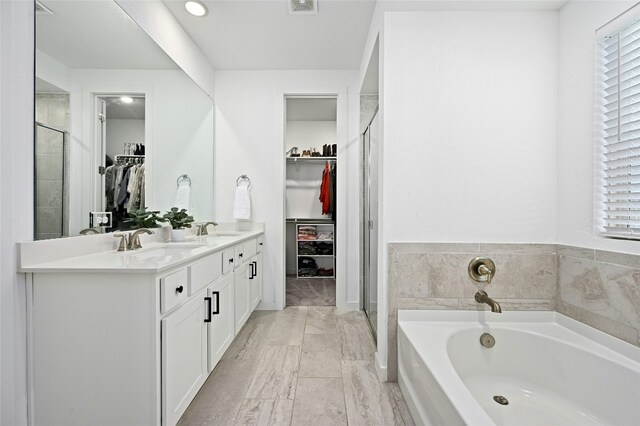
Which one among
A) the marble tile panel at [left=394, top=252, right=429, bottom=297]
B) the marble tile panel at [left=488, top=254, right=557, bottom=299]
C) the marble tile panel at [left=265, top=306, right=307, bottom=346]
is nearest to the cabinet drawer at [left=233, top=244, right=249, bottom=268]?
the marble tile panel at [left=265, top=306, right=307, bottom=346]

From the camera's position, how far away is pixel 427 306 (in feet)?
5.90

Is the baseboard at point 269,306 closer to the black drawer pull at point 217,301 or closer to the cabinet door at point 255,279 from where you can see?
the cabinet door at point 255,279

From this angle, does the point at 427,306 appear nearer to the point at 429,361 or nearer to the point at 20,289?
the point at 429,361

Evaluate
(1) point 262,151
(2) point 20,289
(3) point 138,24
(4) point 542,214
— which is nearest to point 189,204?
(1) point 262,151

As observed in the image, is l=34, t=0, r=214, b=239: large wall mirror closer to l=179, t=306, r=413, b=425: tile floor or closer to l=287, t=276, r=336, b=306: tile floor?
l=179, t=306, r=413, b=425: tile floor

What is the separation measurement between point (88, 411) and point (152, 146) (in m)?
1.55

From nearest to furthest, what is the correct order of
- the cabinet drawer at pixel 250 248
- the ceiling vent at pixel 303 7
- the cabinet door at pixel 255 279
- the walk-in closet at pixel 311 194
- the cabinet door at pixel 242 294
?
the ceiling vent at pixel 303 7 < the cabinet door at pixel 242 294 < the cabinet drawer at pixel 250 248 < the cabinet door at pixel 255 279 < the walk-in closet at pixel 311 194

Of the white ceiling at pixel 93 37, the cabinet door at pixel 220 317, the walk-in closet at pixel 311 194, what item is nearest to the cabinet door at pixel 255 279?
the cabinet door at pixel 220 317

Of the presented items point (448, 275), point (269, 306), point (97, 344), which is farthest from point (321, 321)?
point (97, 344)

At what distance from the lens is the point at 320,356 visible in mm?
2150

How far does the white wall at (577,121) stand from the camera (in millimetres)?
1595

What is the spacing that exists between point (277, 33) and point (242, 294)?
6.91ft

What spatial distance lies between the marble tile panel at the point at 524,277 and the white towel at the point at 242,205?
2.15 metres

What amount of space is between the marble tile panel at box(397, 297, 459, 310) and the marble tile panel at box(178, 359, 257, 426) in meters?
1.03
